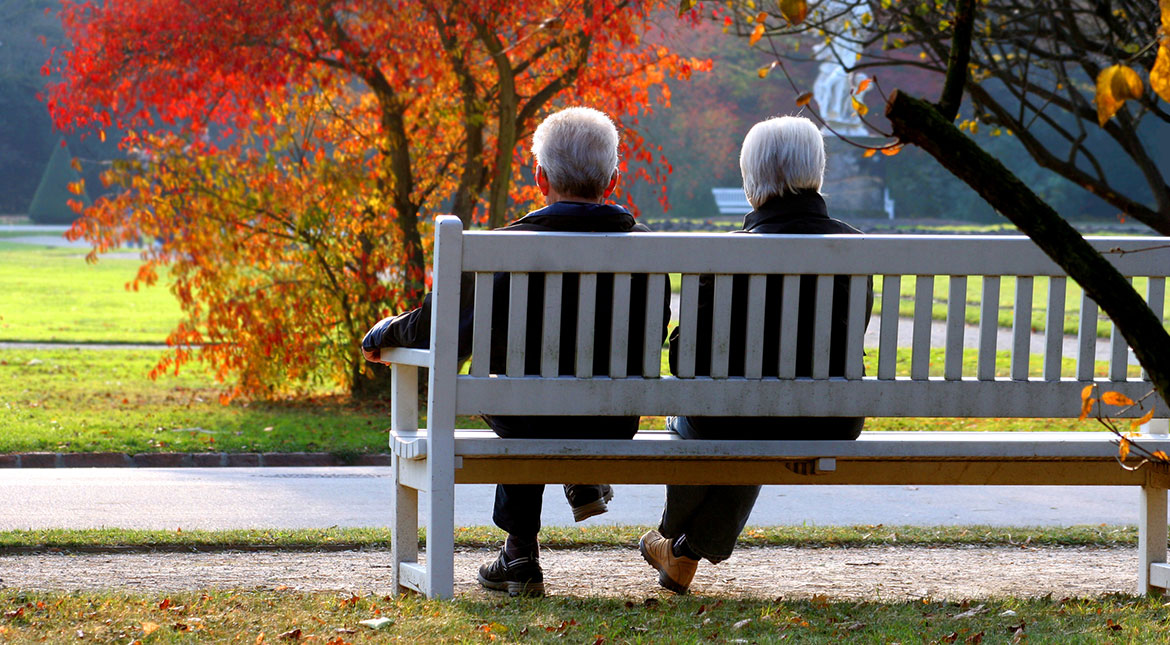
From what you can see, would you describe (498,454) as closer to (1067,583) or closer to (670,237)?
(670,237)

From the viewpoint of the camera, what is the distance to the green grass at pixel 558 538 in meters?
4.86

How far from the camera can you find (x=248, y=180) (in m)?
10.2

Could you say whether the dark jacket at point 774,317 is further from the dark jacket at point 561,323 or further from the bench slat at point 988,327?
the bench slat at point 988,327

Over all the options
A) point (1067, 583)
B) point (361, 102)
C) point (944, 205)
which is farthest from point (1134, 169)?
point (1067, 583)

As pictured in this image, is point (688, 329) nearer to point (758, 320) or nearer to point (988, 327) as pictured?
point (758, 320)

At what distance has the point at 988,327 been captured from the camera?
3.52 metres


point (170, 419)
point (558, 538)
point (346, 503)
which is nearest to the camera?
point (558, 538)

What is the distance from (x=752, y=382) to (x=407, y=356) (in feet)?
3.13

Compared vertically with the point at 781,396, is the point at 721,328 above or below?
above

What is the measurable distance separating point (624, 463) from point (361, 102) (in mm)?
8016

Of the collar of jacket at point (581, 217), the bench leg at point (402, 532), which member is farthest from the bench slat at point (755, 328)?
the bench leg at point (402, 532)

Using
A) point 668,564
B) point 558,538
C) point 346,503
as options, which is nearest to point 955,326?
point 668,564

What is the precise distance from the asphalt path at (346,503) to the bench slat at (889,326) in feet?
7.76

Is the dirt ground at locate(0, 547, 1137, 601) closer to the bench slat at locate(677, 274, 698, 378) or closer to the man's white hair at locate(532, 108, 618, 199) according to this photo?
the bench slat at locate(677, 274, 698, 378)
